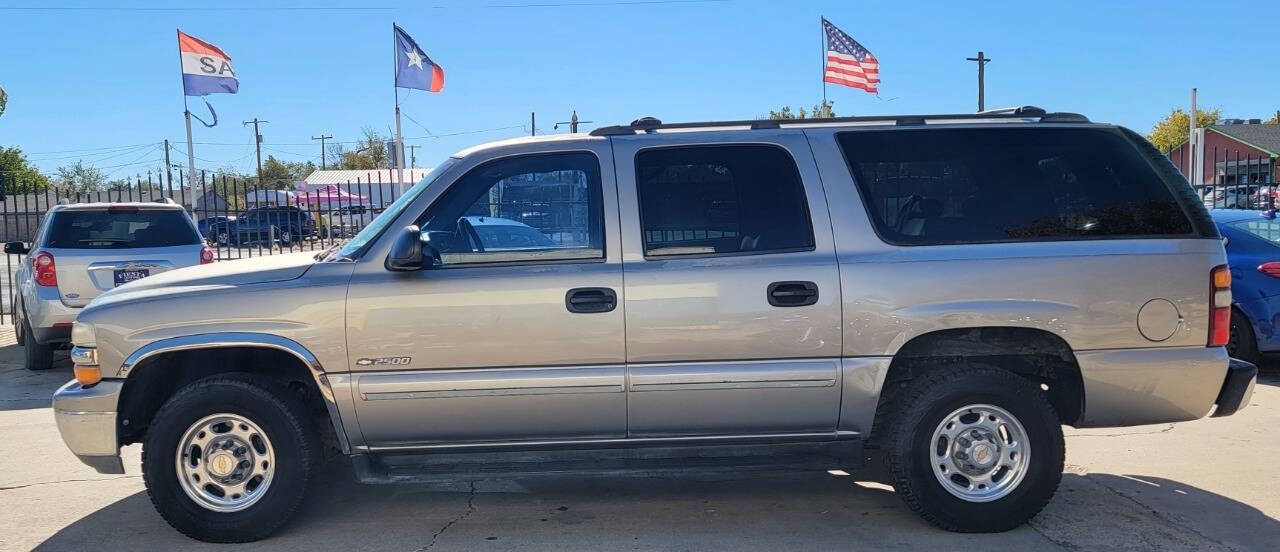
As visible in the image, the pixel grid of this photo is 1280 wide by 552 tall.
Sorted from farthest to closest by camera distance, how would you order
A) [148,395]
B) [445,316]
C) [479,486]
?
1. [479,486]
2. [148,395]
3. [445,316]

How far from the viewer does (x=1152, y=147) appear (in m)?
4.74

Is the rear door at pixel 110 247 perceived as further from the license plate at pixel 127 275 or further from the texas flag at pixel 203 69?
the texas flag at pixel 203 69

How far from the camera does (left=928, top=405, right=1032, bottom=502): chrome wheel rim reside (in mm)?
4508

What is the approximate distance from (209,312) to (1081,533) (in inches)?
162

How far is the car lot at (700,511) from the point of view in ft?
14.9

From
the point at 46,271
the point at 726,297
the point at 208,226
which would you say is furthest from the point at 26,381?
the point at 208,226

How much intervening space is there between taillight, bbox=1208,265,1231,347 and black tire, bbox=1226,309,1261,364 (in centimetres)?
413

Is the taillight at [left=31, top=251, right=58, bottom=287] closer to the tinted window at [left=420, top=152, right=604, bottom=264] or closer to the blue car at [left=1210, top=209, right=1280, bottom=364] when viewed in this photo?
the tinted window at [left=420, top=152, right=604, bottom=264]

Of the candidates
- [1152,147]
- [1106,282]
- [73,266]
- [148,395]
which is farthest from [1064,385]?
[73,266]

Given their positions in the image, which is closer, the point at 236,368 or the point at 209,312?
the point at 209,312

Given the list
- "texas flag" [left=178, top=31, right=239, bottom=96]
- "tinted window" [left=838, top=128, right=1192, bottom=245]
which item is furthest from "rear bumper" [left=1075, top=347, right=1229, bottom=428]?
"texas flag" [left=178, top=31, right=239, bottom=96]

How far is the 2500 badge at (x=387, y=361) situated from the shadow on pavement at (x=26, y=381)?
502 centimetres

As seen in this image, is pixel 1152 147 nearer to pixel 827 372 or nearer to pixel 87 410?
pixel 827 372

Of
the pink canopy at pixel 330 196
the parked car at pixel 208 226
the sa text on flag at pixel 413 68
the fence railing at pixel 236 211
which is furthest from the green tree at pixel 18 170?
the sa text on flag at pixel 413 68
